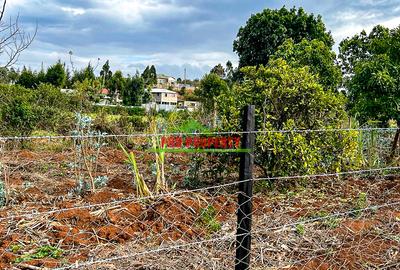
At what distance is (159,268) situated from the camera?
97.3 inches

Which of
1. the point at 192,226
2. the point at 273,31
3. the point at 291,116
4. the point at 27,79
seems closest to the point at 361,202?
the point at 291,116

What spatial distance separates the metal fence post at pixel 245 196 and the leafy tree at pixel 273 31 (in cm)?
1549

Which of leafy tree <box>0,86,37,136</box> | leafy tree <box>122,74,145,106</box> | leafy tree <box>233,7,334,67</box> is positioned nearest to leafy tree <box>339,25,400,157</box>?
leafy tree <box>0,86,37,136</box>

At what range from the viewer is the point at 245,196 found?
2035 millimetres

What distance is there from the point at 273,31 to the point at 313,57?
296 inches

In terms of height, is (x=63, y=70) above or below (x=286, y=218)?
above

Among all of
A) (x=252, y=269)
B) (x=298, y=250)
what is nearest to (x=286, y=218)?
(x=298, y=250)

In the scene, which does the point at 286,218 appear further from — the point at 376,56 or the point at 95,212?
the point at 376,56

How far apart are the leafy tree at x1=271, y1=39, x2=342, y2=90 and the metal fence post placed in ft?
24.0

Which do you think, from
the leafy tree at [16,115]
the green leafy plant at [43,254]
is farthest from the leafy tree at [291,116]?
the leafy tree at [16,115]

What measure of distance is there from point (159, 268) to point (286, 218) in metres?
1.45

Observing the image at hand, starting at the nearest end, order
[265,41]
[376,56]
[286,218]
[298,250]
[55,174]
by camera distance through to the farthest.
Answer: [298,250]
[286,218]
[55,174]
[376,56]
[265,41]

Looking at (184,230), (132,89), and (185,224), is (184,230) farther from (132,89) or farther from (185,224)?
(132,89)

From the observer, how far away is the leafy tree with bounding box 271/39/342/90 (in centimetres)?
935
